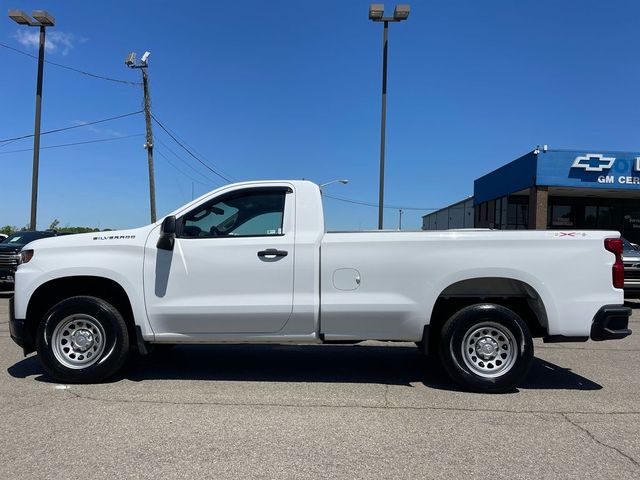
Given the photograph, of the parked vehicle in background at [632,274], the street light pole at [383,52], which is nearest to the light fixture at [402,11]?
the street light pole at [383,52]

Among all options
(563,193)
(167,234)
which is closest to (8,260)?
(167,234)

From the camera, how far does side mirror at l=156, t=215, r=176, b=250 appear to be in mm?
5108

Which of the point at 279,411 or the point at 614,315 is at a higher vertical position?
the point at 614,315

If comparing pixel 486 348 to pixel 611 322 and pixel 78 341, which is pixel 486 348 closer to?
pixel 611 322

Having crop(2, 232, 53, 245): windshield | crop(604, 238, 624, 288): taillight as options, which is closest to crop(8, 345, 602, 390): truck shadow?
crop(604, 238, 624, 288): taillight

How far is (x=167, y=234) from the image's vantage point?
521cm

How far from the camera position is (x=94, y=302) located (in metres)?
5.29

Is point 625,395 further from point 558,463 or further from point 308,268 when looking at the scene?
point 308,268

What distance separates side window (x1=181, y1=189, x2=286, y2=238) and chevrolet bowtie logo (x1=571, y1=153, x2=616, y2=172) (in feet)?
62.5

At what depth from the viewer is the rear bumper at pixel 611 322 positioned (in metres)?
5.04

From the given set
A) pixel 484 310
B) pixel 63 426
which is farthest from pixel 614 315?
pixel 63 426

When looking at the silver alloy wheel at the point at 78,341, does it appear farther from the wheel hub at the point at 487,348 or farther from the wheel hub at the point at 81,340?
the wheel hub at the point at 487,348

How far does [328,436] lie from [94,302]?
2.83 metres

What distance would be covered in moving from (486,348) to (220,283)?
275 cm
